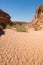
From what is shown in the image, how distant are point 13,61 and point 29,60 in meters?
0.93

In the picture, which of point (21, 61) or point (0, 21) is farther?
point (0, 21)

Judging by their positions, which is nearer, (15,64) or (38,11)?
(15,64)

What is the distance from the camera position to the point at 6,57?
7.15 m

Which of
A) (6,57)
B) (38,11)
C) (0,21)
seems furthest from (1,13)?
(6,57)

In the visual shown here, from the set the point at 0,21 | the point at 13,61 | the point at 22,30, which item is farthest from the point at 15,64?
the point at 0,21

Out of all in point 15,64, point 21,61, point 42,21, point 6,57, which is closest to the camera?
point 15,64

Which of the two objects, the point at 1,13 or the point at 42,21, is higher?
the point at 1,13

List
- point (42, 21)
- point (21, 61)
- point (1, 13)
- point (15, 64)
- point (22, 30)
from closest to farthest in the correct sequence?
point (15, 64), point (21, 61), point (22, 30), point (42, 21), point (1, 13)

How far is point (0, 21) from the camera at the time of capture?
46.5 metres

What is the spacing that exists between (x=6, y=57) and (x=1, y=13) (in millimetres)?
45466

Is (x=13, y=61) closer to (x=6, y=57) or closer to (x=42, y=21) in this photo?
(x=6, y=57)

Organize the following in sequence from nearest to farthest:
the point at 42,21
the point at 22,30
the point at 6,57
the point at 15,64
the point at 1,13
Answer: the point at 15,64
the point at 6,57
the point at 22,30
the point at 42,21
the point at 1,13

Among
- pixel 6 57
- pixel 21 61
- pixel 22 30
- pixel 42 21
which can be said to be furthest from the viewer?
pixel 42 21

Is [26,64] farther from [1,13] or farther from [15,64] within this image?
[1,13]
